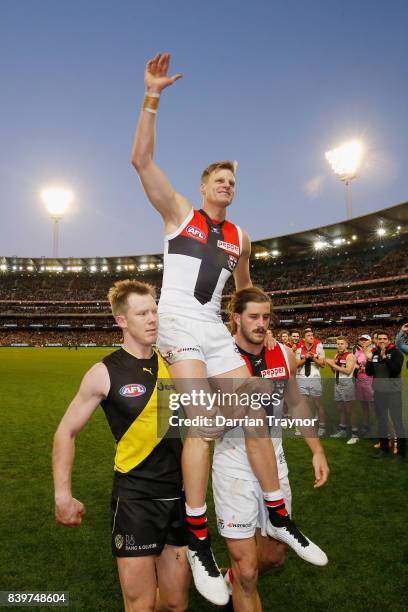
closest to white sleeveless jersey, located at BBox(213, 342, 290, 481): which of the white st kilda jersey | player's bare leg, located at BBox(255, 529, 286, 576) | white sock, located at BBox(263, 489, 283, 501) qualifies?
white sock, located at BBox(263, 489, 283, 501)

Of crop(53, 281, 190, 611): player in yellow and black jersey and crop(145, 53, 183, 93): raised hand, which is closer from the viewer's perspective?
crop(53, 281, 190, 611): player in yellow and black jersey

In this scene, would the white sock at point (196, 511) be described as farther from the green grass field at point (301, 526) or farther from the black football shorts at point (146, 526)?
the green grass field at point (301, 526)

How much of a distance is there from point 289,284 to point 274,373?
61.4 meters

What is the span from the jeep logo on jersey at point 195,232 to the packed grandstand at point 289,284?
41.1m

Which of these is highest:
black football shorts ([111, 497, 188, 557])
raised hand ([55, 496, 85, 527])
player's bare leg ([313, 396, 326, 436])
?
raised hand ([55, 496, 85, 527])

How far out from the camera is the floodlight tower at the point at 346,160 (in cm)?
4884

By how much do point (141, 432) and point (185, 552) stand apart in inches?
34.7

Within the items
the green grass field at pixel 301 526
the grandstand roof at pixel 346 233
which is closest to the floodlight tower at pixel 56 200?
the grandstand roof at pixel 346 233

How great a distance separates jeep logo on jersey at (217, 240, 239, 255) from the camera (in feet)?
11.0

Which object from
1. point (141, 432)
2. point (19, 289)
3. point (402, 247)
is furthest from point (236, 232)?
point (19, 289)

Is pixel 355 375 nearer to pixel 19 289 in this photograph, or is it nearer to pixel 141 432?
pixel 141 432

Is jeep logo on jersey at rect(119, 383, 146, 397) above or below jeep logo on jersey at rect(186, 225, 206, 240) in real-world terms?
below

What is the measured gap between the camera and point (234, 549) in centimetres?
295

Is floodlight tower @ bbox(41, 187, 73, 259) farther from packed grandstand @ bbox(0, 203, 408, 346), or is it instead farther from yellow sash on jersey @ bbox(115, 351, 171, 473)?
yellow sash on jersey @ bbox(115, 351, 171, 473)
